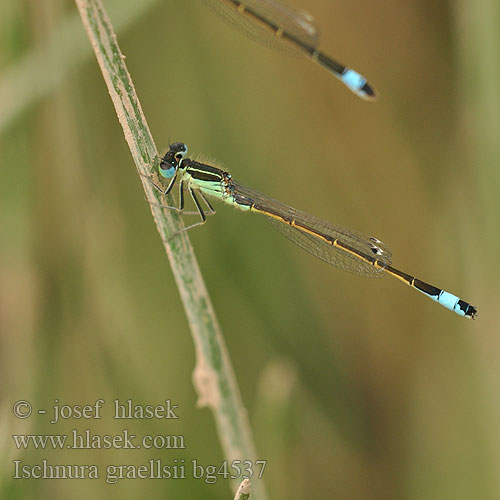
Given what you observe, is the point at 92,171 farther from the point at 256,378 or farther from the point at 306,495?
the point at 306,495

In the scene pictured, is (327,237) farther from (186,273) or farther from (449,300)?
(186,273)

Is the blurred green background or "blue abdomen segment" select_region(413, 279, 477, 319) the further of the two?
"blue abdomen segment" select_region(413, 279, 477, 319)

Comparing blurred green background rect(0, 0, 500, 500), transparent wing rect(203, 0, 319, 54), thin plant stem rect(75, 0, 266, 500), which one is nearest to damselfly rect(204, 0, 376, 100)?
transparent wing rect(203, 0, 319, 54)

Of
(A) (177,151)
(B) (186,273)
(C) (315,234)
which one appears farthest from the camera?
(C) (315,234)

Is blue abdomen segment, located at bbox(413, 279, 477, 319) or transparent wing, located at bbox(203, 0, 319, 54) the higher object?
transparent wing, located at bbox(203, 0, 319, 54)

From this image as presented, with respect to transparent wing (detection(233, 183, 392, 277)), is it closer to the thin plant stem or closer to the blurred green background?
the blurred green background

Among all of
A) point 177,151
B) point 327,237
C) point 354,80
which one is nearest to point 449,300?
point 327,237

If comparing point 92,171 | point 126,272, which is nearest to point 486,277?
point 126,272
